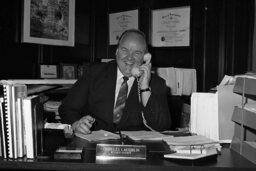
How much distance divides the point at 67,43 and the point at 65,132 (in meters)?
1.95

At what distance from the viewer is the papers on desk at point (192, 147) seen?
4.59 ft

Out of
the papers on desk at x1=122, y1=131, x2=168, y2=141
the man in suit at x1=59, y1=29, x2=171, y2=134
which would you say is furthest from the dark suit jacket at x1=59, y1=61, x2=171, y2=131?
the papers on desk at x1=122, y1=131, x2=168, y2=141

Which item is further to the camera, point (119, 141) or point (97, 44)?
point (97, 44)

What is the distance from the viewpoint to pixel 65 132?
1798 millimetres

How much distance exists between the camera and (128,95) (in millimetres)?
2432

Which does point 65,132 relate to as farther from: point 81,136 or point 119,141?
point 119,141

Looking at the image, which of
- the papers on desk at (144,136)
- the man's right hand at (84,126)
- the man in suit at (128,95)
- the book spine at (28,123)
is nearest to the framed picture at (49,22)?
the man in suit at (128,95)

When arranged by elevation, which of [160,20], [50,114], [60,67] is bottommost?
[50,114]

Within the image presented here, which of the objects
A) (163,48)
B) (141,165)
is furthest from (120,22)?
(141,165)

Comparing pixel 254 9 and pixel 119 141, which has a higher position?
pixel 254 9

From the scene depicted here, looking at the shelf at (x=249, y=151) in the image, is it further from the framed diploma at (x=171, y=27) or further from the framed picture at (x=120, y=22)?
the framed picture at (x=120, y=22)

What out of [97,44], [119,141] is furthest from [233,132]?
[97,44]

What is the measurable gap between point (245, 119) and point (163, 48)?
230cm

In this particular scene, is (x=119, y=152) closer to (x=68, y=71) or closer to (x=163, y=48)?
(x=68, y=71)
